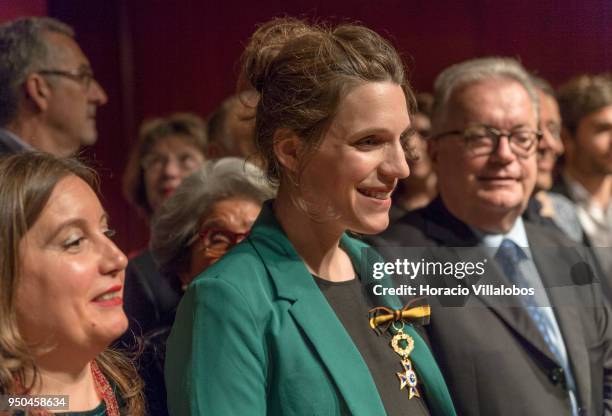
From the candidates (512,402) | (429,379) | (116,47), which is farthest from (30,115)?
(512,402)

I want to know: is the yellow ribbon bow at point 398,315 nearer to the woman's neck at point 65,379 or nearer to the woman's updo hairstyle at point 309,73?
the woman's updo hairstyle at point 309,73

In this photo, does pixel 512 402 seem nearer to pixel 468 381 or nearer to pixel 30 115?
pixel 468 381

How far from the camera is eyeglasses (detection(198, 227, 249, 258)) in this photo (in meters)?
2.32

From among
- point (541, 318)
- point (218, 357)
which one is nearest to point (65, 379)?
point (218, 357)

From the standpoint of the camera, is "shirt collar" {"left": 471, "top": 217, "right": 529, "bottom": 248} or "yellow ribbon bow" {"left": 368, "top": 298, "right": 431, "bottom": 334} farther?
"shirt collar" {"left": 471, "top": 217, "right": 529, "bottom": 248}

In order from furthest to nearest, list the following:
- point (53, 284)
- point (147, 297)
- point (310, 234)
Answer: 1. point (147, 297)
2. point (310, 234)
3. point (53, 284)

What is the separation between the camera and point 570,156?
3041mm

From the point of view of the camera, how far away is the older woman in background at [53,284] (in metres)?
1.67

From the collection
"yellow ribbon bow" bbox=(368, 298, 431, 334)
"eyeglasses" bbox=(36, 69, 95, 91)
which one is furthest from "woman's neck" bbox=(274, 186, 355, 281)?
"eyeglasses" bbox=(36, 69, 95, 91)

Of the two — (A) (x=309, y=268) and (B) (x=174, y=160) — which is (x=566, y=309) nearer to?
(A) (x=309, y=268)

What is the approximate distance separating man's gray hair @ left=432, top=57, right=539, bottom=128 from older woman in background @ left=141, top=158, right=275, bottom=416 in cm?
55

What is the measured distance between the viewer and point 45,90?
2549 millimetres

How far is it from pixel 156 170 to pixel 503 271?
183 cm

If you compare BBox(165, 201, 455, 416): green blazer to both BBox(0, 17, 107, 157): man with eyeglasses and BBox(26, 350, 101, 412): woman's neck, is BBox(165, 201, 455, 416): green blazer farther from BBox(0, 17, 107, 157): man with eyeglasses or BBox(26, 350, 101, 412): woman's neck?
BBox(0, 17, 107, 157): man with eyeglasses
